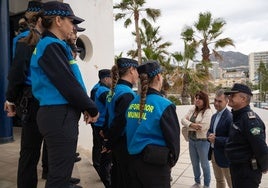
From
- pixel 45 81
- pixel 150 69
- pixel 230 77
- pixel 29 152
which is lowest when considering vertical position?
pixel 29 152

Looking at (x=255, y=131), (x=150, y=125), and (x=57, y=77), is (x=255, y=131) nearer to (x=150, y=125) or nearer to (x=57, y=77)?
(x=150, y=125)

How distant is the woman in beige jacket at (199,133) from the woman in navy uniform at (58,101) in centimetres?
310

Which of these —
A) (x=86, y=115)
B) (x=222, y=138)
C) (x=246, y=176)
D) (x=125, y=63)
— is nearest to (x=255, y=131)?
(x=246, y=176)

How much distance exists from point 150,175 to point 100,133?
1725mm

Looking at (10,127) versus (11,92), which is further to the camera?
(10,127)

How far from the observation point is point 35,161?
259 centimetres

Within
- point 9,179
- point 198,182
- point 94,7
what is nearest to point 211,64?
point 94,7

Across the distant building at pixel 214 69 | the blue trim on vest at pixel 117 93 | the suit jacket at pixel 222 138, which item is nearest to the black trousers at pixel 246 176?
the suit jacket at pixel 222 138

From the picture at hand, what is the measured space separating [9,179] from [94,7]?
569 cm

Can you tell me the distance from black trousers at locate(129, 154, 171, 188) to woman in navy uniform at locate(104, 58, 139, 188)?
34cm

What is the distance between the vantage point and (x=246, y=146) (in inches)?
128

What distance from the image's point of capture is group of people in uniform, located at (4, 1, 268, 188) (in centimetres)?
214

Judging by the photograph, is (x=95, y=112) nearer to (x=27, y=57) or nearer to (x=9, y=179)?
(x=27, y=57)

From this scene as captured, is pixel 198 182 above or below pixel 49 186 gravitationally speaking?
below
